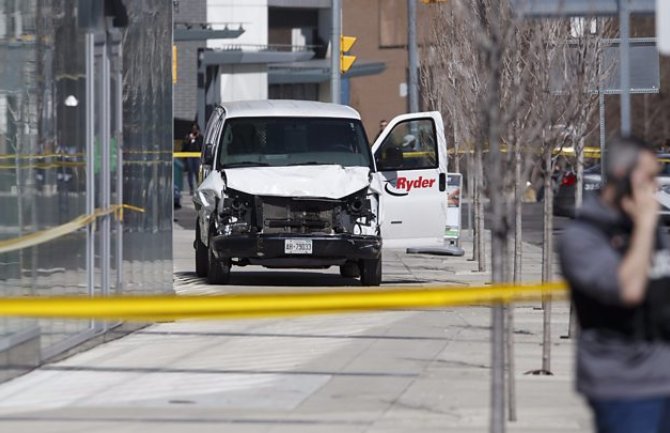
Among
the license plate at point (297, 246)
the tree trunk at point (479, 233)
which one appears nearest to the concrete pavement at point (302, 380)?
the license plate at point (297, 246)

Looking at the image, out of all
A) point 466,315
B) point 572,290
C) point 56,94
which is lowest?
point 466,315

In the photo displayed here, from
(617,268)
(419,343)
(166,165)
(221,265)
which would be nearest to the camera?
(617,268)

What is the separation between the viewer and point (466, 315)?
1557 cm

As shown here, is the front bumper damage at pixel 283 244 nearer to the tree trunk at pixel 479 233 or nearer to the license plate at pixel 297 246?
the license plate at pixel 297 246

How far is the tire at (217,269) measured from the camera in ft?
59.7

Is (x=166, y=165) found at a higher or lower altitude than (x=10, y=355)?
higher

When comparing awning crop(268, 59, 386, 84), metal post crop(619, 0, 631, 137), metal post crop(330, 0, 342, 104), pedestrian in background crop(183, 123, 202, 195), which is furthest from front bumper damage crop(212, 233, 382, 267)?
awning crop(268, 59, 386, 84)

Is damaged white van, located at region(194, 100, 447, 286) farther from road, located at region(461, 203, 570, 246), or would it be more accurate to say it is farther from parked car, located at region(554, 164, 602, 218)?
parked car, located at region(554, 164, 602, 218)

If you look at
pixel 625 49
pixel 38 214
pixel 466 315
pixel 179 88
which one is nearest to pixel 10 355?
pixel 38 214

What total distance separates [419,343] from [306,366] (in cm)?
171

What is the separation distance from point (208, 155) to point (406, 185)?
2.38 meters

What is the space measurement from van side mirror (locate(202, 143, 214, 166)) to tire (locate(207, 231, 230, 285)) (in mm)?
1013

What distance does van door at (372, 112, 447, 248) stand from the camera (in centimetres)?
1925

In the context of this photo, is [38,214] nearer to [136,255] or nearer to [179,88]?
[136,255]
